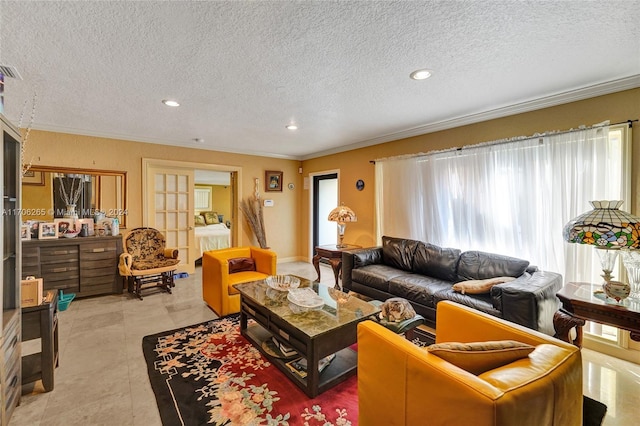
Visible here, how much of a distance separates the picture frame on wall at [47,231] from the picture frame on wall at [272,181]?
130 inches

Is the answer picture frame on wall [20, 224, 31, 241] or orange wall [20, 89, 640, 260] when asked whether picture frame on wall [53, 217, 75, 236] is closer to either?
picture frame on wall [20, 224, 31, 241]

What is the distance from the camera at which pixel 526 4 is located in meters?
1.46

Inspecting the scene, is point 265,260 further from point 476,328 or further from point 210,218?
point 210,218

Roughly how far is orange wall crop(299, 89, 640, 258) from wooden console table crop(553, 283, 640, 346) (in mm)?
973

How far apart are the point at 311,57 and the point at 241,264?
8.39ft

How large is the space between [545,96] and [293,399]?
3506 mm

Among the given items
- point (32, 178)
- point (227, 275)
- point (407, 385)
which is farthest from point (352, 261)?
point (32, 178)

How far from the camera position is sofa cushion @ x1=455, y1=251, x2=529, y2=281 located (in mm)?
2756

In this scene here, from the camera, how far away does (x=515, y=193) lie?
2.96 metres

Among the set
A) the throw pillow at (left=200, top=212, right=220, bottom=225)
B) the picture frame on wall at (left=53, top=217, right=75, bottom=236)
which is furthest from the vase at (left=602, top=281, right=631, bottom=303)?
the throw pillow at (left=200, top=212, right=220, bottom=225)

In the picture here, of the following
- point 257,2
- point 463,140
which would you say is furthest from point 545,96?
point 257,2

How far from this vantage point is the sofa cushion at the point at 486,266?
2756 millimetres

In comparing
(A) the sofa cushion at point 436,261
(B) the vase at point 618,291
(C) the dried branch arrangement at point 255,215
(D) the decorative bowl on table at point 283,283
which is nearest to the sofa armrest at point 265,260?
(D) the decorative bowl on table at point 283,283

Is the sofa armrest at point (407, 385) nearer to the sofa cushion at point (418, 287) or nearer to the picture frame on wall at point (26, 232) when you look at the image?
the sofa cushion at point (418, 287)
